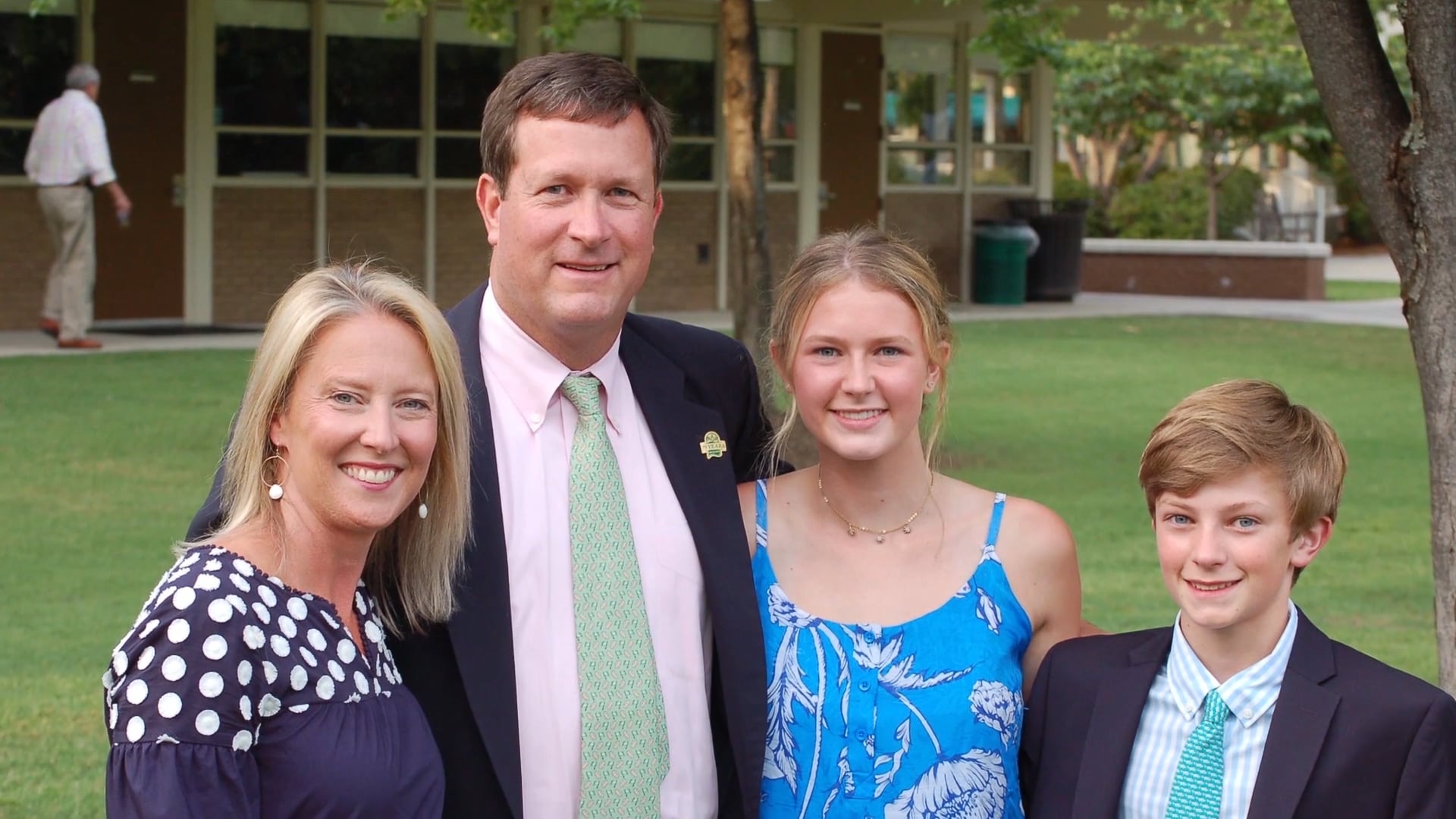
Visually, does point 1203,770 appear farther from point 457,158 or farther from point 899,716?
point 457,158

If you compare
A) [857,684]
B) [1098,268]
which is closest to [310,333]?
[857,684]

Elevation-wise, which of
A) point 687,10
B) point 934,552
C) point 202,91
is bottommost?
point 934,552

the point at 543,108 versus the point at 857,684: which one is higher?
the point at 543,108

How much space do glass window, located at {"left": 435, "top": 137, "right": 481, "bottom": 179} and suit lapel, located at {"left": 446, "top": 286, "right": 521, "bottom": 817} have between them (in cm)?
1624

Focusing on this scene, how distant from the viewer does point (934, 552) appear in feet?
9.82

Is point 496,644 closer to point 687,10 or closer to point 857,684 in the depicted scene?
point 857,684

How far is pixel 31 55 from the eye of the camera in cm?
1589

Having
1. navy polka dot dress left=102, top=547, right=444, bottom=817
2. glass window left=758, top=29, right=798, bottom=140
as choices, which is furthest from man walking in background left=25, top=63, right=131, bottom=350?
navy polka dot dress left=102, top=547, right=444, bottom=817

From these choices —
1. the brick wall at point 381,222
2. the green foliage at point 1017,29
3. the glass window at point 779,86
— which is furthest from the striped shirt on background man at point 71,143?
the glass window at point 779,86

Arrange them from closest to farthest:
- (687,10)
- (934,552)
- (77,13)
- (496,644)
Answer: (496,644), (934,552), (77,13), (687,10)

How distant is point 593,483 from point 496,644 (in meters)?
0.32

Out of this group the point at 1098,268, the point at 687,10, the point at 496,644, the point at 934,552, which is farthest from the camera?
the point at 1098,268

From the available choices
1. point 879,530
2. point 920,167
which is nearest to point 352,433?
point 879,530

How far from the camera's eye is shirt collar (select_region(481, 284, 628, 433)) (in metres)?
2.93
